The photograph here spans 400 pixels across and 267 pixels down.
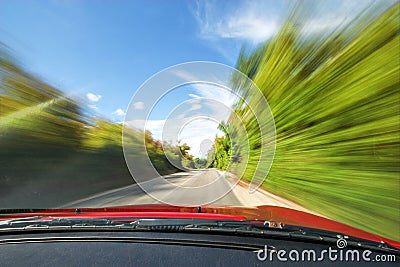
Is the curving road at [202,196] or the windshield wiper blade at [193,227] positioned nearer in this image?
the windshield wiper blade at [193,227]

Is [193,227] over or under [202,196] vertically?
over

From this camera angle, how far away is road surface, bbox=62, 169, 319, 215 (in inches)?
243

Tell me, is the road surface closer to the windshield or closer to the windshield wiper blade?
the windshield

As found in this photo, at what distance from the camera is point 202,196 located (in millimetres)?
6055

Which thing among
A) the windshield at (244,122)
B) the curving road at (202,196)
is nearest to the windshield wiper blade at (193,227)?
the windshield at (244,122)

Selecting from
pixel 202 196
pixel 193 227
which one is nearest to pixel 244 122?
pixel 202 196

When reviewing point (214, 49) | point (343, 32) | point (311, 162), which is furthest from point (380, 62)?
point (214, 49)

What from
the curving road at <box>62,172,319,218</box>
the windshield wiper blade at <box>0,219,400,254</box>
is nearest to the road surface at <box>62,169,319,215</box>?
the curving road at <box>62,172,319,218</box>

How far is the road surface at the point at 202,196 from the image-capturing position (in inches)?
243

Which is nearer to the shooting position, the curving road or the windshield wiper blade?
the windshield wiper blade

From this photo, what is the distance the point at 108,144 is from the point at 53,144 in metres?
2.85

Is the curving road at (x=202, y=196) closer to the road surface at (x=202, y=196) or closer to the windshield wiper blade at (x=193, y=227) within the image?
the road surface at (x=202, y=196)

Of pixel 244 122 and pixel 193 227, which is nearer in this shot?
pixel 193 227

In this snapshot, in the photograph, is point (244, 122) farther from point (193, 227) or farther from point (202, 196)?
point (193, 227)
